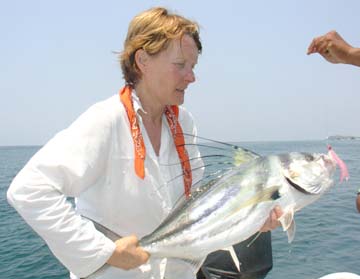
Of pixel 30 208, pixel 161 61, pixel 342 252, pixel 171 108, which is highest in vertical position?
pixel 161 61

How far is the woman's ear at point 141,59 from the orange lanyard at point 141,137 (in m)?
0.20

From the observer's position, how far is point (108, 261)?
2541mm

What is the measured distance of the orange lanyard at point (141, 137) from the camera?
2822mm

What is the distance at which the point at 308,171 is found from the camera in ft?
9.19

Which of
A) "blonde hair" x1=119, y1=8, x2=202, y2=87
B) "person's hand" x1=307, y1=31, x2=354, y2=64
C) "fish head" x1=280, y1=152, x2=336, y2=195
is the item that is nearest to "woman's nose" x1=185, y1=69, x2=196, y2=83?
"blonde hair" x1=119, y1=8, x2=202, y2=87

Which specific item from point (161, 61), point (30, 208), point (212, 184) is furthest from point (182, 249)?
point (161, 61)

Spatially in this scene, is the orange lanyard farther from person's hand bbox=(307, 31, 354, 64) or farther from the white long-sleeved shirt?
person's hand bbox=(307, 31, 354, 64)

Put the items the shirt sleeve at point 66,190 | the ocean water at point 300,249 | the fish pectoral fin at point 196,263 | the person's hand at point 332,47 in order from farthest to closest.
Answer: the ocean water at point 300,249 → the person's hand at point 332,47 → the fish pectoral fin at point 196,263 → the shirt sleeve at point 66,190

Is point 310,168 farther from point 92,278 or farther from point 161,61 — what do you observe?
point 92,278

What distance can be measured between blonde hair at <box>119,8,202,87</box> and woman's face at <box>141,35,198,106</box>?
0.19ft

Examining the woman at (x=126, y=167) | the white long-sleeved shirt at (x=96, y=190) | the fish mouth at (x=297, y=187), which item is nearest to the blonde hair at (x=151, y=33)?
the woman at (x=126, y=167)

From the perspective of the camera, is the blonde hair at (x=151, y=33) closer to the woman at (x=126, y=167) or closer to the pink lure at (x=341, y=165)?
the woman at (x=126, y=167)

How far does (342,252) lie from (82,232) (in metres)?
7.81

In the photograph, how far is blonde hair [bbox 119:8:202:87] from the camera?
2877mm
